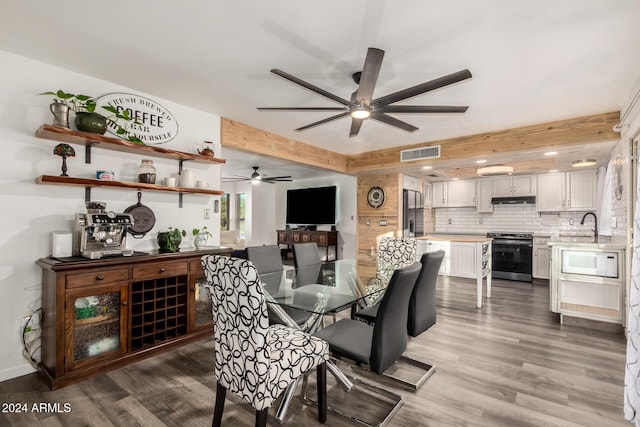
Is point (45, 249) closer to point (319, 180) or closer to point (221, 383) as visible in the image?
point (221, 383)

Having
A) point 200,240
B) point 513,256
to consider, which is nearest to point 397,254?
point 200,240

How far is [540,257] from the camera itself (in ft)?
19.8

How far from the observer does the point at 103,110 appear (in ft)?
9.15

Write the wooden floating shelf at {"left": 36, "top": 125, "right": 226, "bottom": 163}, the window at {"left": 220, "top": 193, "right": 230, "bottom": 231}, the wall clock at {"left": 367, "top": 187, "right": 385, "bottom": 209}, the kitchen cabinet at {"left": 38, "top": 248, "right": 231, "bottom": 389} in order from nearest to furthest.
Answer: the kitchen cabinet at {"left": 38, "top": 248, "right": 231, "bottom": 389} → the wooden floating shelf at {"left": 36, "top": 125, "right": 226, "bottom": 163} → the wall clock at {"left": 367, "top": 187, "right": 385, "bottom": 209} → the window at {"left": 220, "top": 193, "right": 230, "bottom": 231}

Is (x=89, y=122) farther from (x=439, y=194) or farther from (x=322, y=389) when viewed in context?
(x=439, y=194)

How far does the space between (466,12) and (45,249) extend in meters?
3.56

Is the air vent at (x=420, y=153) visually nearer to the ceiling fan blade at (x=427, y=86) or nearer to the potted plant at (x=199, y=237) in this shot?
the ceiling fan blade at (x=427, y=86)

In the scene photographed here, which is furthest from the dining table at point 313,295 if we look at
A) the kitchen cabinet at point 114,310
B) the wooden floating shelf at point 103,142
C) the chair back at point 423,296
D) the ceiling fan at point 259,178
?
the ceiling fan at point 259,178

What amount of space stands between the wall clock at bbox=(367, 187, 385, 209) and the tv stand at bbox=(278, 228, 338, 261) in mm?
1245

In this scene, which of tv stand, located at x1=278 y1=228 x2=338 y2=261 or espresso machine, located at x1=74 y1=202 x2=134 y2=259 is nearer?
espresso machine, located at x1=74 y1=202 x2=134 y2=259

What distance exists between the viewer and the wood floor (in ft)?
6.27

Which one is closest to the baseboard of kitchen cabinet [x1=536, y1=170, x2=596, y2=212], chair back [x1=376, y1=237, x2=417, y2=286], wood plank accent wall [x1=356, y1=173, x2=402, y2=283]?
chair back [x1=376, y1=237, x2=417, y2=286]

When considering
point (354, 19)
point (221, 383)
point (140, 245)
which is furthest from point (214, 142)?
point (221, 383)

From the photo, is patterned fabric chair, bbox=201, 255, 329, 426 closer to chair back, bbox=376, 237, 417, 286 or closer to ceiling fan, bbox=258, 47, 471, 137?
ceiling fan, bbox=258, 47, 471, 137
